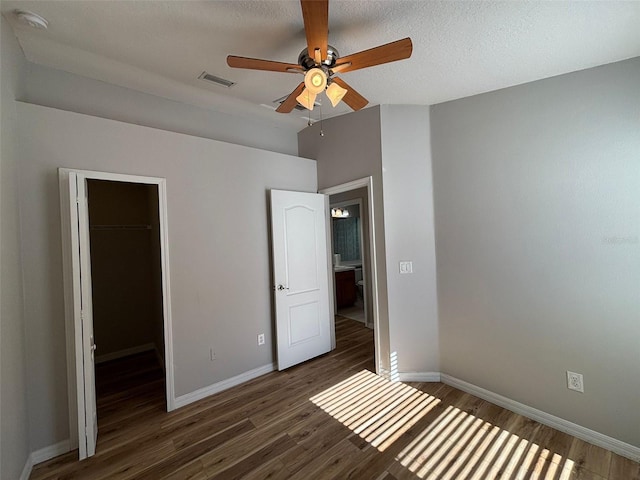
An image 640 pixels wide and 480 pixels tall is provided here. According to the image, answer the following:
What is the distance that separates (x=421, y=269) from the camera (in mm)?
2869

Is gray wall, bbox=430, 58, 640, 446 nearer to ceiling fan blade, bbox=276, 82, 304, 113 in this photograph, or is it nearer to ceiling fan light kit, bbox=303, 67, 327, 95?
ceiling fan blade, bbox=276, 82, 304, 113

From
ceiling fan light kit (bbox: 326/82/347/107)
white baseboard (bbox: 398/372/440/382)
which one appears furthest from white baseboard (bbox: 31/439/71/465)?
ceiling fan light kit (bbox: 326/82/347/107)

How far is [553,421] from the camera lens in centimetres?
219

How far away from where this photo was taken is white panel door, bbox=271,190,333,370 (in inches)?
125

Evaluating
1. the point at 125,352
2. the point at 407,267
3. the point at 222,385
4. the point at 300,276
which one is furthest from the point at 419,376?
the point at 125,352

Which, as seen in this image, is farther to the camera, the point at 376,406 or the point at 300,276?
the point at 300,276

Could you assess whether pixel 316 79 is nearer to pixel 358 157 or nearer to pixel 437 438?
pixel 358 157

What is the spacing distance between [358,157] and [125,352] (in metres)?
4.02

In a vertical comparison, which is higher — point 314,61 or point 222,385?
point 314,61

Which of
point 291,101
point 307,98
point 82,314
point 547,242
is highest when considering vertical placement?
point 291,101

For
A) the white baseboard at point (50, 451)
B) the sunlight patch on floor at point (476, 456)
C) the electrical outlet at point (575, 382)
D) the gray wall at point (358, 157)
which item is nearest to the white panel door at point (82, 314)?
the white baseboard at point (50, 451)

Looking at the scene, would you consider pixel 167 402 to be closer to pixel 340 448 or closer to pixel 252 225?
pixel 340 448

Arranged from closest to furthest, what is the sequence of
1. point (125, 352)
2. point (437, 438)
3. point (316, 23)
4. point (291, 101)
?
1. point (316, 23)
2. point (291, 101)
3. point (437, 438)
4. point (125, 352)

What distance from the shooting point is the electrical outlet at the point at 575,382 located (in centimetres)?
209
